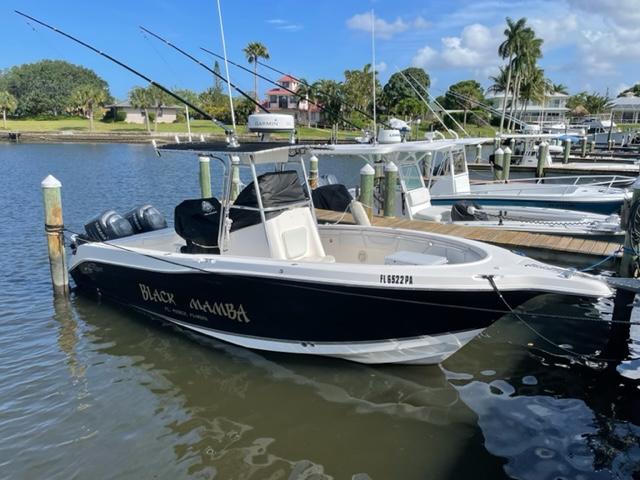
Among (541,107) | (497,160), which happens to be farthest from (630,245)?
(541,107)

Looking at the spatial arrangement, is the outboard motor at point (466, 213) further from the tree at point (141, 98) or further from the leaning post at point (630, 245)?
the tree at point (141, 98)

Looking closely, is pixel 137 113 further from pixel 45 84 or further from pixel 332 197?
pixel 332 197

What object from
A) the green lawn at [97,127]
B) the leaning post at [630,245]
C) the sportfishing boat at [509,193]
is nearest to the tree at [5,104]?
the green lawn at [97,127]

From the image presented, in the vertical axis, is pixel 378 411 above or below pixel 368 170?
below

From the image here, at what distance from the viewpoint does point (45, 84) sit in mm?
94750

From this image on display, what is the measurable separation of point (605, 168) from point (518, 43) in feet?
105

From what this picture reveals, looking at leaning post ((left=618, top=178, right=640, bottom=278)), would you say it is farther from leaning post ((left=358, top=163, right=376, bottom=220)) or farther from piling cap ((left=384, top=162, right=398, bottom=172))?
leaning post ((left=358, top=163, right=376, bottom=220))

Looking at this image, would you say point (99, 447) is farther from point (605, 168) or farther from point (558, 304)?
point (605, 168)

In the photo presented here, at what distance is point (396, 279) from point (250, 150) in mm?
2277

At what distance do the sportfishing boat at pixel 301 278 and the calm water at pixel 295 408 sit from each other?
40 cm

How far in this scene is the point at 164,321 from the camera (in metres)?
7.31

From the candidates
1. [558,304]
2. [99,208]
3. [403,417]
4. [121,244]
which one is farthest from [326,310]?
[99,208]

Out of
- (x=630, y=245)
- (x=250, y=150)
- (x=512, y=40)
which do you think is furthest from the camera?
(x=512, y=40)

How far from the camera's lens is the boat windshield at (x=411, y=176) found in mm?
11254
